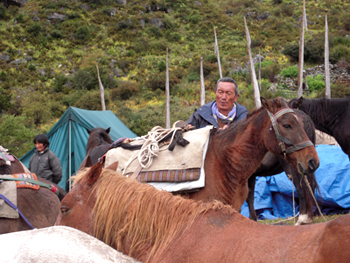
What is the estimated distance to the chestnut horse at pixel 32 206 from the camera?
2.71 m

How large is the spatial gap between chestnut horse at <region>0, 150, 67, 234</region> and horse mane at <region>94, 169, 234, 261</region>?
1.52m

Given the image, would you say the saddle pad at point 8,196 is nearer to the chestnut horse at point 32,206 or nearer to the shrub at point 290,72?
the chestnut horse at point 32,206

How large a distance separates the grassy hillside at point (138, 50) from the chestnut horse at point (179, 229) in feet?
43.9

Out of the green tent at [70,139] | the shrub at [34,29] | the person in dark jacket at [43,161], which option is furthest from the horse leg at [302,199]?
the shrub at [34,29]

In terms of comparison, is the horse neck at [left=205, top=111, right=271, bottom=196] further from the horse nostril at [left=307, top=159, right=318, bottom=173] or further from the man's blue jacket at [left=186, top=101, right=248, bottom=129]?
the man's blue jacket at [left=186, top=101, right=248, bottom=129]

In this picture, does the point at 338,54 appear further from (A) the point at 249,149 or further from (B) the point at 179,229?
(B) the point at 179,229

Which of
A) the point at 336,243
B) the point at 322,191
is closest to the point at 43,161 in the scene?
the point at 322,191

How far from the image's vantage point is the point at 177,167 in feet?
8.12

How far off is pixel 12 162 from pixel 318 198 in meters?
5.04

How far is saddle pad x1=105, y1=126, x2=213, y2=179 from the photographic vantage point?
2.47 m

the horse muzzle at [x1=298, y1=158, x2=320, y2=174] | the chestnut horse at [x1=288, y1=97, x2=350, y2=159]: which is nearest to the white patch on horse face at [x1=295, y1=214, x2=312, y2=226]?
the chestnut horse at [x1=288, y1=97, x2=350, y2=159]

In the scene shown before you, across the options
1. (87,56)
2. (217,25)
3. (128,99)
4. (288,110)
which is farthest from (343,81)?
(217,25)

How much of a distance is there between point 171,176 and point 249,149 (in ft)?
2.37

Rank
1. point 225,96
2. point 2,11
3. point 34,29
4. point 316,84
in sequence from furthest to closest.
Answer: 1. point 2,11
2. point 34,29
3. point 316,84
4. point 225,96
